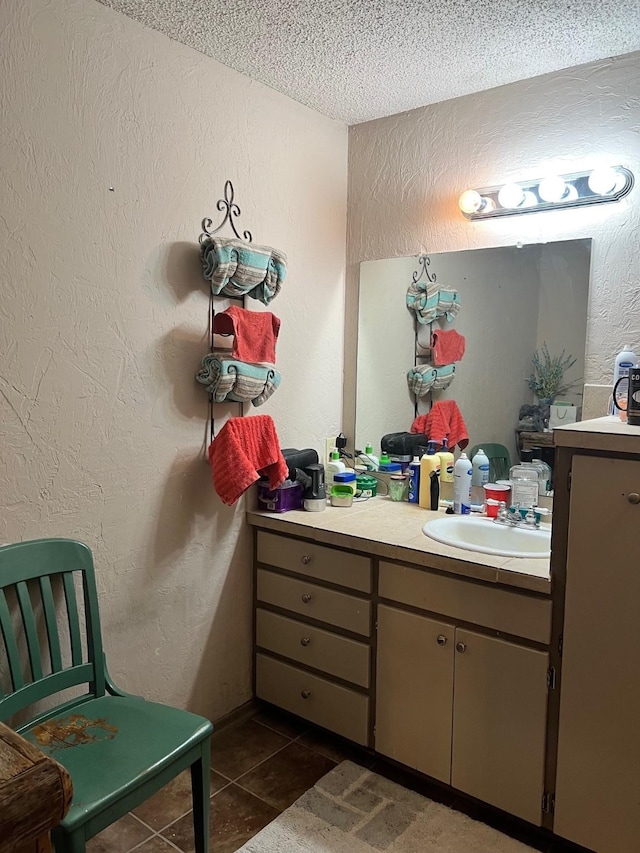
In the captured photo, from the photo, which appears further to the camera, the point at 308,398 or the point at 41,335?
the point at 308,398

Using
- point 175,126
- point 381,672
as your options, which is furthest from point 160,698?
point 175,126

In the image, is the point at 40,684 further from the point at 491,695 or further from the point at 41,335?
the point at 491,695

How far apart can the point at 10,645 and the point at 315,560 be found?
1.00m

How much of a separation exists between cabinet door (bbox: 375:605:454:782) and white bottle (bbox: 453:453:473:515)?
0.53 meters

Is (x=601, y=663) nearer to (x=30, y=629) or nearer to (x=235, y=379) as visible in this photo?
(x=235, y=379)

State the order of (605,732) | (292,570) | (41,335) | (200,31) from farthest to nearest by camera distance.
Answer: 1. (292,570)
2. (200,31)
3. (41,335)
4. (605,732)

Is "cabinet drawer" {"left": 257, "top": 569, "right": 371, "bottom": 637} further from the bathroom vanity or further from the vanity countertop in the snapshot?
the vanity countertop

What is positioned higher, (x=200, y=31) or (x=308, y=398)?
(x=200, y=31)

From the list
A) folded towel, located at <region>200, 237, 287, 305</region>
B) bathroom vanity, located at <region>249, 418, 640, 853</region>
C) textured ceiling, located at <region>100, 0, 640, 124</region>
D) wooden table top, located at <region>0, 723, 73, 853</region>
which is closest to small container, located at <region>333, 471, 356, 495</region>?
bathroom vanity, located at <region>249, 418, 640, 853</region>

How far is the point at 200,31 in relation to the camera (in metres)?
1.99

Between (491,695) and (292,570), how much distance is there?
2.68ft

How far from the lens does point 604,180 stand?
6.73 feet

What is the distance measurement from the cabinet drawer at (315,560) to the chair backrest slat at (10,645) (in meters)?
0.98

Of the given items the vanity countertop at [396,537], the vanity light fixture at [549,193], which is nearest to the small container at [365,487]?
the vanity countertop at [396,537]
